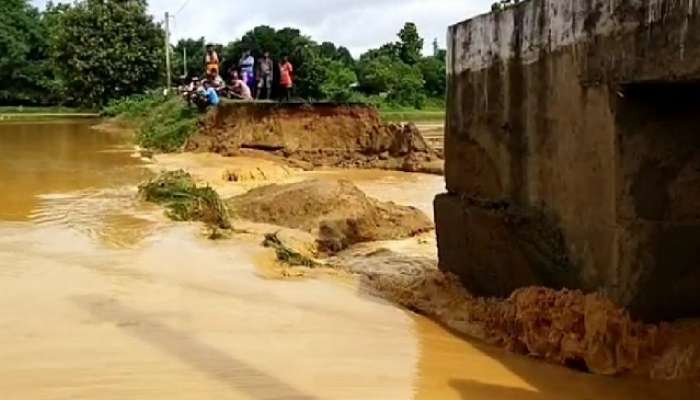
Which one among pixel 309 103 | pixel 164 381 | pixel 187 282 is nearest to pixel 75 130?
pixel 309 103

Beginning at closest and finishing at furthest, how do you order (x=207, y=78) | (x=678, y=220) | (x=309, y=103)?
(x=678, y=220) → (x=309, y=103) → (x=207, y=78)

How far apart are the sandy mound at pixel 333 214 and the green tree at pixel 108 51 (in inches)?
1308

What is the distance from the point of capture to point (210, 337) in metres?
5.12

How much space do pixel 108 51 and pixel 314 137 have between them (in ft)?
79.1

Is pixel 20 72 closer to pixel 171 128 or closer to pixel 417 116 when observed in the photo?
pixel 417 116

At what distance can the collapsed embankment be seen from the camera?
20422 mm

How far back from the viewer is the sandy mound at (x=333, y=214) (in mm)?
9625

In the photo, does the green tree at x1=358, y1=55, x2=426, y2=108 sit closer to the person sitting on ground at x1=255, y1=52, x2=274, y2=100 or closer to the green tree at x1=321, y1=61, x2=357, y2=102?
the green tree at x1=321, y1=61, x2=357, y2=102

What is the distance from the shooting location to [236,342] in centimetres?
505

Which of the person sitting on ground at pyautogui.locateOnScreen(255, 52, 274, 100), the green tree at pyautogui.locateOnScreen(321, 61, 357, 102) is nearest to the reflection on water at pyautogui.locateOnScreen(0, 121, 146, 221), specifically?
the person sitting on ground at pyautogui.locateOnScreen(255, 52, 274, 100)

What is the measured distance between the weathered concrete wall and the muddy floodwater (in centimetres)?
68

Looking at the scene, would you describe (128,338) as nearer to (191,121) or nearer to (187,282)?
(187,282)

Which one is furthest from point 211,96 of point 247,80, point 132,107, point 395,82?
point 395,82

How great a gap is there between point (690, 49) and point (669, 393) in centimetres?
176
